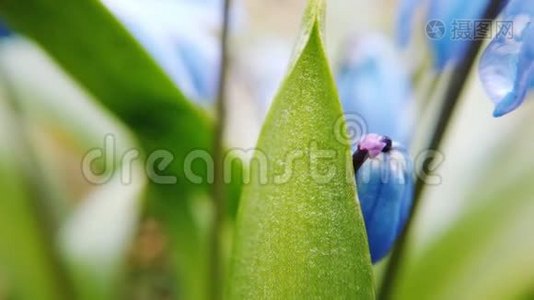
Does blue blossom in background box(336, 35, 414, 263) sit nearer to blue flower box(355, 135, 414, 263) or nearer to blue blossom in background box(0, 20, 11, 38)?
blue flower box(355, 135, 414, 263)

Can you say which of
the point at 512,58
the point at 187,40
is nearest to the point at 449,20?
the point at 512,58

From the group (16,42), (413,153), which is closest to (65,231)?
(16,42)

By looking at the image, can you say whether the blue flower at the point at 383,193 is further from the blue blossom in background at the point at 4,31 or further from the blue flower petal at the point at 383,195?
the blue blossom in background at the point at 4,31

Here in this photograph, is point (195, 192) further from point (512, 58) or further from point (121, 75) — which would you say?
point (512, 58)

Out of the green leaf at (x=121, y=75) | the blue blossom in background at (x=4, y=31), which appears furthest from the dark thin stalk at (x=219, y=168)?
the blue blossom in background at (x=4, y=31)

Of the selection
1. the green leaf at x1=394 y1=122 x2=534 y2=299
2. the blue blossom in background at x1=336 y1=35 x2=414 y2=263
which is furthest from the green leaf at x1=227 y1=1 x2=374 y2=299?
the green leaf at x1=394 y1=122 x2=534 y2=299

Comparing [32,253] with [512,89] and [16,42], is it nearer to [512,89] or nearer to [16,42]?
[16,42]
